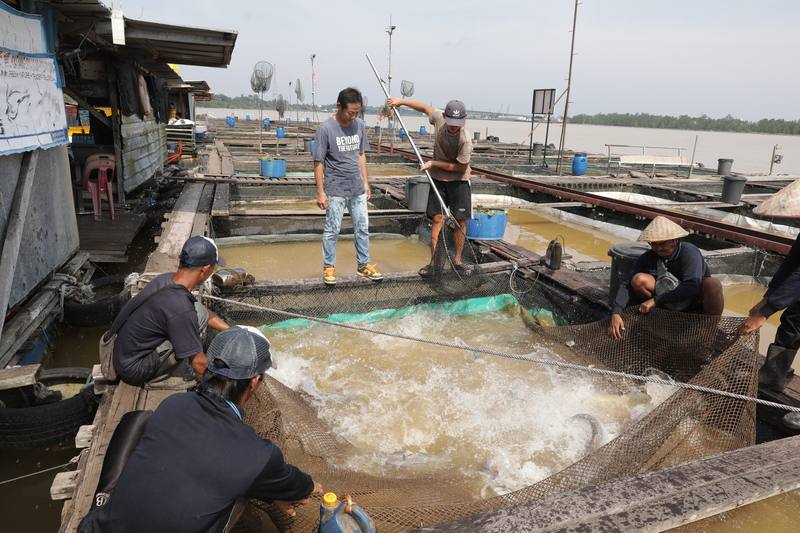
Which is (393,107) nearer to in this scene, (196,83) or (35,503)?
(35,503)

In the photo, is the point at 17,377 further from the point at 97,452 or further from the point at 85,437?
the point at 97,452

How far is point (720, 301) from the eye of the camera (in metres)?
3.81

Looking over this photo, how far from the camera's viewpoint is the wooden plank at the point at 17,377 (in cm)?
329

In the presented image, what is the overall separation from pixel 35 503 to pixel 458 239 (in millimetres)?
4475

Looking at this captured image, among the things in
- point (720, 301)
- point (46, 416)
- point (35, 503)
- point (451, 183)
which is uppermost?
Answer: point (451, 183)

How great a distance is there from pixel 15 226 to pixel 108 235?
2814 millimetres

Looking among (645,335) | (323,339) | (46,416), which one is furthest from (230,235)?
(645,335)

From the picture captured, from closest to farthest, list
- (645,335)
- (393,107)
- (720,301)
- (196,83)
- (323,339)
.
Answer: (720,301)
(645,335)
(323,339)
(393,107)
(196,83)

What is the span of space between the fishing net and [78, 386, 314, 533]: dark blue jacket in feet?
1.88

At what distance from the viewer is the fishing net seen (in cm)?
235

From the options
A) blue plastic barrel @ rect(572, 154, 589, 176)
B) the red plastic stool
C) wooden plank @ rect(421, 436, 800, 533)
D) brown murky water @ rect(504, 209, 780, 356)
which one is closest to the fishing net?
wooden plank @ rect(421, 436, 800, 533)

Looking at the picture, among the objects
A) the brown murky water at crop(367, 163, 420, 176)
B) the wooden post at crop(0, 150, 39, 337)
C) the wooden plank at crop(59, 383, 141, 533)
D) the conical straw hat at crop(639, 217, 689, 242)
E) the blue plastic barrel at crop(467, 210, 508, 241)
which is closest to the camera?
the wooden plank at crop(59, 383, 141, 533)

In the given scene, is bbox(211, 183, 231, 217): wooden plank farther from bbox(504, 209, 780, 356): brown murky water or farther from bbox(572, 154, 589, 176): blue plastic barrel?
bbox(572, 154, 589, 176): blue plastic barrel

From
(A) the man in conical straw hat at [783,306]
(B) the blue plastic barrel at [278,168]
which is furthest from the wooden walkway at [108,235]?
(A) the man in conical straw hat at [783,306]
